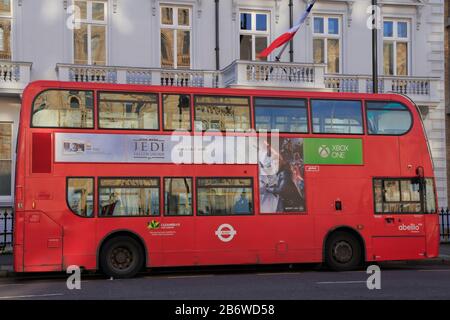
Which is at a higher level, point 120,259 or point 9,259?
point 120,259

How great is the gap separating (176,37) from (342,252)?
13.1m

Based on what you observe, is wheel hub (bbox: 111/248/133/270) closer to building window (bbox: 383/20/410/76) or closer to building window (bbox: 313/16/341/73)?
building window (bbox: 313/16/341/73)

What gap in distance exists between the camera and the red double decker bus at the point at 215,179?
1562 centimetres

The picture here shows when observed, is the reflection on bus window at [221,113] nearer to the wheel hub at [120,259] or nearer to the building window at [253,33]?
the wheel hub at [120,259]

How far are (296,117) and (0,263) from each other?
864 centimetres

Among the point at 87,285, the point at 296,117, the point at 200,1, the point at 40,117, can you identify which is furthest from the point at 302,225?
the point at 200,1

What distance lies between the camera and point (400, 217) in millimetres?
17781

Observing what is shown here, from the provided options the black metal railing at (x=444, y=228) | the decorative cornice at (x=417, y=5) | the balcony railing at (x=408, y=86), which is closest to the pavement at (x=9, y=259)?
the black metal railing at (x=444, y=228)

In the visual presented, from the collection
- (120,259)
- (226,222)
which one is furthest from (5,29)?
(226,222)

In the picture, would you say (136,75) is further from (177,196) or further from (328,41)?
(177,196)

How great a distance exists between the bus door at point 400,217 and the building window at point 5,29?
1448 centimetres

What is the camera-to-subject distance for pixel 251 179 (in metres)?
16.8
